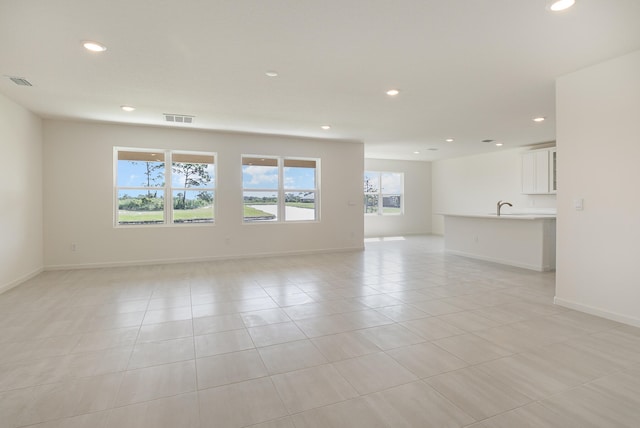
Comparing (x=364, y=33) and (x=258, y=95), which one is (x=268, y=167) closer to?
(x=258, y=95)

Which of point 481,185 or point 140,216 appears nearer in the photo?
point 140,216

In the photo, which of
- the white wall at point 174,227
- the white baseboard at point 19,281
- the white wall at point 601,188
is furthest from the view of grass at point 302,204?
the white wall at point 601,188

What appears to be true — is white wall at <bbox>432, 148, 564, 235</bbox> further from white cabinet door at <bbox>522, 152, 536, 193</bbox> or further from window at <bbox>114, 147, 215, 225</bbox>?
window at <bbox>114, 147, 215, 225</bbox>

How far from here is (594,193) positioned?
3271 mm

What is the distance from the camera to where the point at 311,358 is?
244cm

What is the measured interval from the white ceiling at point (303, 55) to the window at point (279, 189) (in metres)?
1.82

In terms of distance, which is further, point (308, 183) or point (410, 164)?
point (410, 164)

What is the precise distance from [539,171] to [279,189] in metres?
6.13

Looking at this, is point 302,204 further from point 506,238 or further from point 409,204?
point 409,204

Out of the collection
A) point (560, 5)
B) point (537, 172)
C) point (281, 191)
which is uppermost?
point (560, 5)

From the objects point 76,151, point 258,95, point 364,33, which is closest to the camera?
point 364,33

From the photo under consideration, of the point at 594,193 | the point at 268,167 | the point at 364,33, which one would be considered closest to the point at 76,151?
the point at 268,167

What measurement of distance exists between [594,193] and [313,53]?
310cm

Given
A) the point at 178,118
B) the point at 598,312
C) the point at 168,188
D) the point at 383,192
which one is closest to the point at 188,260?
the point at 168,188
